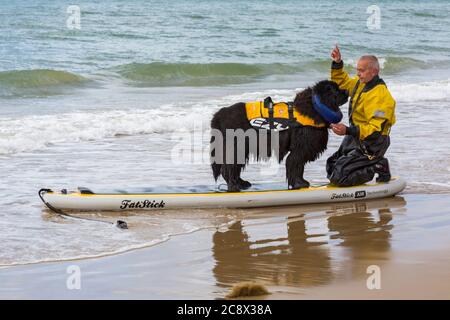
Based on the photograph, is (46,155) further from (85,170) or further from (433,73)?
(433,73)

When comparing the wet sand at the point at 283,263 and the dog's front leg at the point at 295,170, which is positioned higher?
the dog's front leg at the point at 295,170

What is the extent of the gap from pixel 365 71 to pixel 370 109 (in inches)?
13.1

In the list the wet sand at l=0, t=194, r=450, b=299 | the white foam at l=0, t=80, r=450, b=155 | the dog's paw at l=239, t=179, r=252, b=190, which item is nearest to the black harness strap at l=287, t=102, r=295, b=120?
the dog's paw at l=239, t=179, r=252, b=190

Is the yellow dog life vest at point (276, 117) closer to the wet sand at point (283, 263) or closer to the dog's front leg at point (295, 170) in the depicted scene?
the dog's front leg at point (295, 170)

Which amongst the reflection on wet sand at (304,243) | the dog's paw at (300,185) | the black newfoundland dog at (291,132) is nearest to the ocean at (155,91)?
the reflection on wet sand at (304,243)

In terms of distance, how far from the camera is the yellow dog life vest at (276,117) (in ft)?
25.8

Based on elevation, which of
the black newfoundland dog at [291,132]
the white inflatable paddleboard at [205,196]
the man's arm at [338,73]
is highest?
the man's arm at [338,73]

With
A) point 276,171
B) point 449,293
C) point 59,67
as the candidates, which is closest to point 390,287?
point 449,293

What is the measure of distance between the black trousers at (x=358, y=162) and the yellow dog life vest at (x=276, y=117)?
486mm

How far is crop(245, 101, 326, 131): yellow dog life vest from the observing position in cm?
786

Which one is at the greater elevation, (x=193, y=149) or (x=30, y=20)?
(x=30, y=20)
